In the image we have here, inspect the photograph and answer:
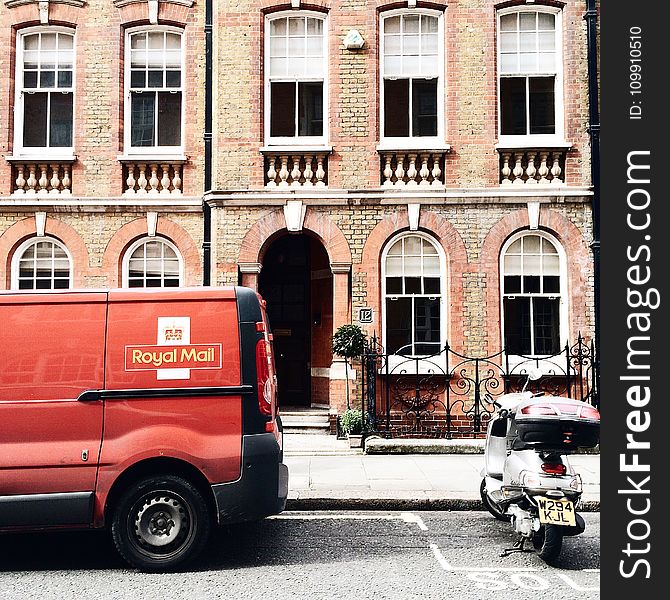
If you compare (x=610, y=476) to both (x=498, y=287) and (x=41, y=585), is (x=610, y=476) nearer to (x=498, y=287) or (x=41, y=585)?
(x=41, y=585)

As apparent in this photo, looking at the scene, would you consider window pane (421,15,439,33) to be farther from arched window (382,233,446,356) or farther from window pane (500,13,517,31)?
arched window (382,233,446,356)

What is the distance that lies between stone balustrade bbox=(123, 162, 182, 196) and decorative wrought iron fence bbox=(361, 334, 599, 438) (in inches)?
180

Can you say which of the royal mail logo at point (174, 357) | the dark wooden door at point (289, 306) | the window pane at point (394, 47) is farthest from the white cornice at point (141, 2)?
the royal mail logo at point (174, 357)

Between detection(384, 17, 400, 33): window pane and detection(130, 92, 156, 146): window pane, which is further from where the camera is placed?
detection(130, 92, 156, 146): window pane

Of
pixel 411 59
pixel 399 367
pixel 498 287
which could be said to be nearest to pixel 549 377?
pixel 498 287

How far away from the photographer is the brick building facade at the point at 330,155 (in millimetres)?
13406

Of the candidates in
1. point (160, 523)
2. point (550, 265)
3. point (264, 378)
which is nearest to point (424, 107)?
point (550, 265)

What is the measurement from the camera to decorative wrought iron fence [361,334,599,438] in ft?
42.8

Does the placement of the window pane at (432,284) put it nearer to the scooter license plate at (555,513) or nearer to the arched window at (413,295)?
the arched window at (413,295)

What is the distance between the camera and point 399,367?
13.1 metres

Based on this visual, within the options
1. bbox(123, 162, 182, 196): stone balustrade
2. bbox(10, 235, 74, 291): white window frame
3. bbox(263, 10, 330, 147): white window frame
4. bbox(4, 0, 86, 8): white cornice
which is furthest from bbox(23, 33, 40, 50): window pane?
bbox(263, 10, 330, 147): white window frame

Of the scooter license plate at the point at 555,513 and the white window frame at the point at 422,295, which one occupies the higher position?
the white window frame at the point at 422,295

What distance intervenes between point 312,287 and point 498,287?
3.69 metres

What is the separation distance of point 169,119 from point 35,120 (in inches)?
96.9
